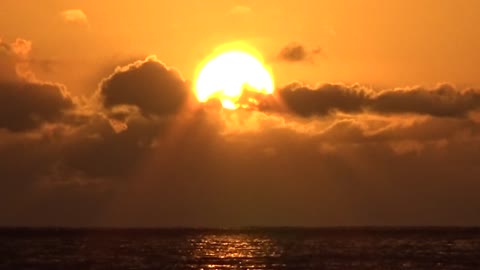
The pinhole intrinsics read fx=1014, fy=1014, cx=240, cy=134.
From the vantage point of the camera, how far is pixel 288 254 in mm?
150375

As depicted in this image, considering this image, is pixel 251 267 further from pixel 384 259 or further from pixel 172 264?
pixel 384 259

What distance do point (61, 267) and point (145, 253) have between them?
33.6 meters

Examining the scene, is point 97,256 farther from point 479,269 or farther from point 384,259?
point 479,269

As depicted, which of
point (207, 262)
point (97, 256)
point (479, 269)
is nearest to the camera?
point (479, 269)

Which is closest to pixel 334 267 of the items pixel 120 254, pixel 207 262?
pixel 207 262

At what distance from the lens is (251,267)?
11731 cm

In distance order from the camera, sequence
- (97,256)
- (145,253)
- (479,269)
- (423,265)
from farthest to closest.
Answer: (145,253) < (97,256) < (423,265) < (479,269)

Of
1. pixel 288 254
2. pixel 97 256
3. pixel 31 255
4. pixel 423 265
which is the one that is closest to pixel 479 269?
pixel 423 265

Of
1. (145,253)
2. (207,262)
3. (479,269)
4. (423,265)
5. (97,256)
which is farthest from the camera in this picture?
(145,253)

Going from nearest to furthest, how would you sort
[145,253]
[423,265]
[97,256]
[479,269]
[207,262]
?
[479,269] < [423,265] < [207,262] < [97,256] < [145,253]

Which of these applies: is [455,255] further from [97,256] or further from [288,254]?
[97,256]

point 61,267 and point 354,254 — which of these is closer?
point 61,267

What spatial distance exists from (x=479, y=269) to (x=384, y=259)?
2119 cm

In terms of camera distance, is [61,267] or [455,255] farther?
[455,255]
